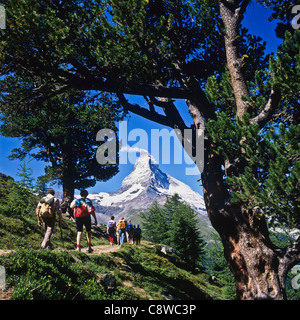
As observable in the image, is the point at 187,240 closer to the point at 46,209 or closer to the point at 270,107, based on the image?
the point at 46,209

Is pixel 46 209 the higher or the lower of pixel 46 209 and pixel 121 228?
the higher


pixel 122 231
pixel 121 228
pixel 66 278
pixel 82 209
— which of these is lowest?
pixel 122 231

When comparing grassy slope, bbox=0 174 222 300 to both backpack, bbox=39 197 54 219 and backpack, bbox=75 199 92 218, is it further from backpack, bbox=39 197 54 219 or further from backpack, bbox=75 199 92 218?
backpack, bbox=75 199 92 218

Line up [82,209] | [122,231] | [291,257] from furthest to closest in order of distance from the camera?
1. [122,231]
2. [82,209]
3. [291,257]

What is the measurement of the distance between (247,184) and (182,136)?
357cm

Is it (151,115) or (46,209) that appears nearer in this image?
(46,209)

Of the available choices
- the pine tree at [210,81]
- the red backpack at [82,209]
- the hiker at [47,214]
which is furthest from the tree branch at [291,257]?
the hiker at [47,214]

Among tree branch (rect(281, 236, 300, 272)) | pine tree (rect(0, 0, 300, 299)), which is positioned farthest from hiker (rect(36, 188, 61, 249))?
tree branch (rect(281, 236, 300, 272))

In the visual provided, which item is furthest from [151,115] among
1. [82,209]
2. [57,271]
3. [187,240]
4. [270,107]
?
[187,240]

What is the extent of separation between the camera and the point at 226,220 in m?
6.61

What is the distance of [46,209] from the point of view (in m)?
7.08

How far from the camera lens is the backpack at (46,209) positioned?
707 cm

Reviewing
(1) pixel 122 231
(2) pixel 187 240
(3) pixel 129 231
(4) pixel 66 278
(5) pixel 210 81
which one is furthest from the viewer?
(2) pixel 187 240

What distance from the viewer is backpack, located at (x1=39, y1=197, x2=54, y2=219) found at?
23.2 feet
